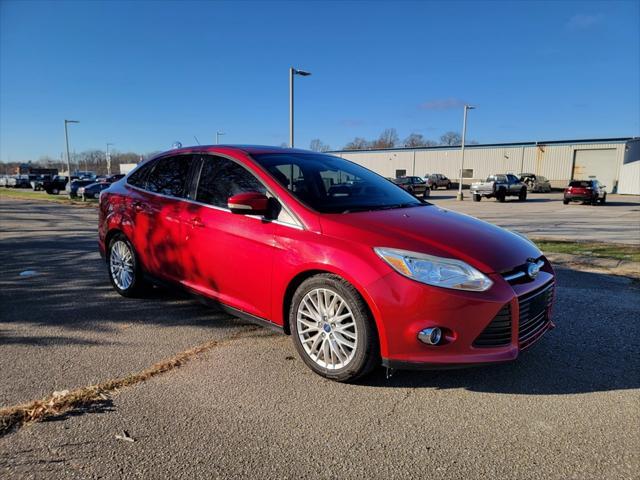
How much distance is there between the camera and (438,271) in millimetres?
2936

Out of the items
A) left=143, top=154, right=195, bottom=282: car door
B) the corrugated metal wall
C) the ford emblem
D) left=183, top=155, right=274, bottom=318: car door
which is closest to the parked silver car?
the corrugated metal wall

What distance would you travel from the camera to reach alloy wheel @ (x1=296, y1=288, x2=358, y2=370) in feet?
10.4

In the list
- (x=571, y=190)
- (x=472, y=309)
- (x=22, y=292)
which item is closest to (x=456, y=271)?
(x=472, y=309)

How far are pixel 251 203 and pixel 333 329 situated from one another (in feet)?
3.70

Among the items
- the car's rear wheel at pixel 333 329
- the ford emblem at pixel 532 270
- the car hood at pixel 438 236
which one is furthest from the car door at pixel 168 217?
the ford emblem at pixel 532 270

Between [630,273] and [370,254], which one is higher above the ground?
[370,254]

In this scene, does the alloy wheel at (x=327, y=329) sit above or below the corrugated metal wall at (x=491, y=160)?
below

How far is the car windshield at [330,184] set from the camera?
3721 mm

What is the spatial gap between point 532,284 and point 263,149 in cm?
260

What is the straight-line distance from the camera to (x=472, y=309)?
2.88 meters

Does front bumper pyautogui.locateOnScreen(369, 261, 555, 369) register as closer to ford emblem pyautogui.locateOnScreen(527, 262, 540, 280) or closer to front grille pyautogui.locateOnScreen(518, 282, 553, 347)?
front grille pyautogui.locateOnScreen(518, 282, 553, 347)

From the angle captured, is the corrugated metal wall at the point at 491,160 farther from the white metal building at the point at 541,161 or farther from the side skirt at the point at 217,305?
the side skirt at the point at 217,305

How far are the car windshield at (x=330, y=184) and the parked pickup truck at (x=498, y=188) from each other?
2841cm

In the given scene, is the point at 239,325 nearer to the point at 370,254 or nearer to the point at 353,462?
the point at 370,254
